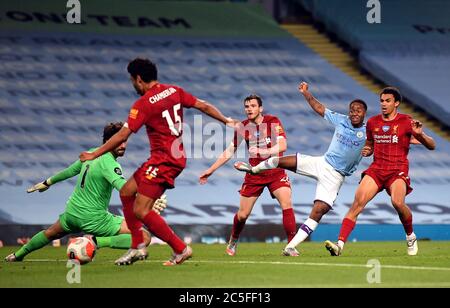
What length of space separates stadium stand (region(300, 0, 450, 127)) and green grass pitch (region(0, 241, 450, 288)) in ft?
41.3

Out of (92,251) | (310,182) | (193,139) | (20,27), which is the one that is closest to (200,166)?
(193,139)

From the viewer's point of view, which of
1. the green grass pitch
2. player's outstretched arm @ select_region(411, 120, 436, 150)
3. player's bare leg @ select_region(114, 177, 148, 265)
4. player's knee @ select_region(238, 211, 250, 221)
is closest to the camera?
the green grass pitch

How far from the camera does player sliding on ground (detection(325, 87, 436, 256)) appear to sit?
14.0 m

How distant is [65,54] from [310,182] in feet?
23.4

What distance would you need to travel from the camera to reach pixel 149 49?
2717 centimetres

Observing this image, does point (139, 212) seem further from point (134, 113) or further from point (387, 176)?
point (387, 176)

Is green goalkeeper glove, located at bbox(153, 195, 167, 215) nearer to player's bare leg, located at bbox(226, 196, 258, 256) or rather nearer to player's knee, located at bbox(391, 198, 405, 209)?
player's bare leg, located at bbox(226, 196, 258, 256)

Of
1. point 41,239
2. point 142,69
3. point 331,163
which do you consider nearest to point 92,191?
point 41,239

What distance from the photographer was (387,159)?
46.3 ft

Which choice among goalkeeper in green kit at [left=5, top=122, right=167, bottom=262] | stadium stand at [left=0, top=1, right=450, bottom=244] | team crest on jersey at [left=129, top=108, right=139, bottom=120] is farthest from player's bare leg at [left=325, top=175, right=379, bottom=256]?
stadium stand at [left=0, top=1, right=450, bottom=244]

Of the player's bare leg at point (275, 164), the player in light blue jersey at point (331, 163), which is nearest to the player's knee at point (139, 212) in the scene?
the player's bare leg at point (275, 164)

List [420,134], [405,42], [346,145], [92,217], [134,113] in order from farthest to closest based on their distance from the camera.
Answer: [405,42], [346,145], [420,134], [92,217], [134,113]

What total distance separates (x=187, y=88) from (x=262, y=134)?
1139 centimetres
